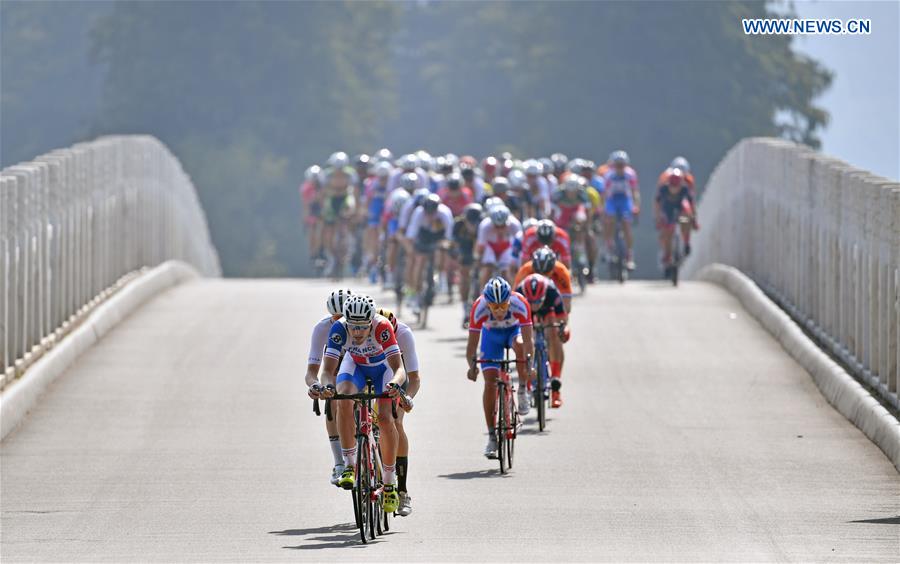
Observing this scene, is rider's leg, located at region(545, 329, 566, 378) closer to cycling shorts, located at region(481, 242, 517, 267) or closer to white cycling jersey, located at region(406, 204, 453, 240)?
cycling shorts, located at region(481, 242, 517, 267)

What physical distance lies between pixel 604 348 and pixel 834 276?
295 centimetres

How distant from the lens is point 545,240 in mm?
22328

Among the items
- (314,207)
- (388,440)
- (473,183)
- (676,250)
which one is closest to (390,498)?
(388,440)

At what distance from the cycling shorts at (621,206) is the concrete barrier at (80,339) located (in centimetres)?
645

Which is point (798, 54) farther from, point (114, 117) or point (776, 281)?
point (776, 281)

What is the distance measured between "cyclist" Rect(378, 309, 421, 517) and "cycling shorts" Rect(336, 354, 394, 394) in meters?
0.12

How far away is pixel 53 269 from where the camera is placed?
2305cm

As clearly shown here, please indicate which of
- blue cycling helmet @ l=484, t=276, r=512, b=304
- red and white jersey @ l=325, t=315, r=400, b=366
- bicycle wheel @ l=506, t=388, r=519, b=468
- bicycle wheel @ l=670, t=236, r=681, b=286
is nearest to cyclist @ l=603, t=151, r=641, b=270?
bicycle wheel @ l=670, t=236, r=681, b=286

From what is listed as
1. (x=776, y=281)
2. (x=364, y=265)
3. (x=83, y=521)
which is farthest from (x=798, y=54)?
(x=83, y=521)

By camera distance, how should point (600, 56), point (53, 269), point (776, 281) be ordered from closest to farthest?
1. point (53, 269)
2. point (776, 281)
3. point (600, 56)

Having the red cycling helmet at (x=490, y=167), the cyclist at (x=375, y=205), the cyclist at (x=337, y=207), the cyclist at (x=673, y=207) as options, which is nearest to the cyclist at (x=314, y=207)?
the cyclist at (x=337, y=207)

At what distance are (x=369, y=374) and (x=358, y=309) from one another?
0.59m

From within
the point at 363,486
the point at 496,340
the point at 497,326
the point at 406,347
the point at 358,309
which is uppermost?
the point at 358,309

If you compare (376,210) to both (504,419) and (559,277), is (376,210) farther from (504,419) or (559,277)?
(504,419)
